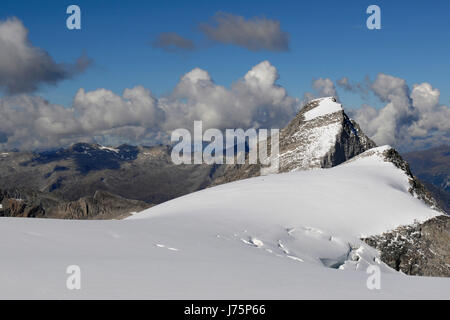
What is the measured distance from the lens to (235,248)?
29203 millimetres

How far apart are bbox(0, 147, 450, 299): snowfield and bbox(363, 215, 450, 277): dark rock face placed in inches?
43.0

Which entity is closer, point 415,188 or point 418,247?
point 418,247

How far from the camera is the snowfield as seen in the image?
17.7 metres

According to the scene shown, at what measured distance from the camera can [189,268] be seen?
21219 mm

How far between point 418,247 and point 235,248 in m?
26.0

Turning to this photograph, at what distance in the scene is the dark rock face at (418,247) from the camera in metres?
43.5

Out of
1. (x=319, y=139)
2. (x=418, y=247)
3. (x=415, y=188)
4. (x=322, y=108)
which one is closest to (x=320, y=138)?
(x=319, y=139)

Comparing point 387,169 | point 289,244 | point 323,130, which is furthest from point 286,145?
point 289,244

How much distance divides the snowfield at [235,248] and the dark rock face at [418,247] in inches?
43.0

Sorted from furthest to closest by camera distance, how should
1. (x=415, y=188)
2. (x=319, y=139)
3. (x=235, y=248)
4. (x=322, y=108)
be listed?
(x=322, y=108) → (x=319, y=139) → (x=415, y=188) → (x=235, y=248)

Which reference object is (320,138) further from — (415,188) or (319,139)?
(415,188)

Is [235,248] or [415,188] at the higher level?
[415,188]

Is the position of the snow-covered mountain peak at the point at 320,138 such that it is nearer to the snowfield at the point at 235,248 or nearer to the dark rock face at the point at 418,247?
the snowfield at the point at 235,248

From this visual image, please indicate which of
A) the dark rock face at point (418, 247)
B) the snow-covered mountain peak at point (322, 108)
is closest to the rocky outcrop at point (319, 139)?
the snow-covered mountain peak at point (322, 108)
